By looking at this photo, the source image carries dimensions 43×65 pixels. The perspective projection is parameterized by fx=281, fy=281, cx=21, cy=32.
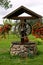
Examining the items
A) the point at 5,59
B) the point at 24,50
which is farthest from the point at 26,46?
the point at 5,59

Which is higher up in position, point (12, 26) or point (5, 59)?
point (12, 26)

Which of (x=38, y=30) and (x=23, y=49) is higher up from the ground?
(x=38, y=30)

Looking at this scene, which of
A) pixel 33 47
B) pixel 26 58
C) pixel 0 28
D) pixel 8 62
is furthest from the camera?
pixel 0 28

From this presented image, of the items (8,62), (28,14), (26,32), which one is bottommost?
(8,62)

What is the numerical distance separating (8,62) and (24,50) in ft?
7.87

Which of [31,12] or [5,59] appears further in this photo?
[31,12]

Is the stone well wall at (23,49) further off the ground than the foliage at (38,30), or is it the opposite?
the foliage at (38,30)

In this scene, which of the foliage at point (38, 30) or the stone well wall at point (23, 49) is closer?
the stone well wall at point (23, 49)

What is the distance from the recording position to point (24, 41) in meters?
18.2

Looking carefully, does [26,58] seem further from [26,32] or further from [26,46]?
[26,32]

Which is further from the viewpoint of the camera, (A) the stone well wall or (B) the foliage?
(B) the foliage

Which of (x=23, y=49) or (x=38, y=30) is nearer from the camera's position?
(x=23, y=49)

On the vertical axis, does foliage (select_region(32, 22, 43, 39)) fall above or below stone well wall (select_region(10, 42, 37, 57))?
above

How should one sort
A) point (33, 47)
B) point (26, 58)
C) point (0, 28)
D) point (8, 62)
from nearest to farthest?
point (8, 62) → point (26, 58) → point (33, 47) → point (0, 28)
